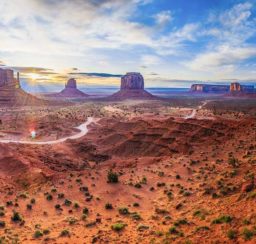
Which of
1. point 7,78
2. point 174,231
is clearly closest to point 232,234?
point 174,231

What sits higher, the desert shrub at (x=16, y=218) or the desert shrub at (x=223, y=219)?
the desert shrub at (x=223, y=219)

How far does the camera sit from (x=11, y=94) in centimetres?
13850

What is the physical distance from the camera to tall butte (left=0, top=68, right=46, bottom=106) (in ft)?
433

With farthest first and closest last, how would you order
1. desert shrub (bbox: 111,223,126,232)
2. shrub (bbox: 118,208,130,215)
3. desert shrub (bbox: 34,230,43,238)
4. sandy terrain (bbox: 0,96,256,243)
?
shrub (bbox: 118,208,130,215) < desert shrub (bbox: 111,223,126,232) < desert shrub (bbox: 34,230,43,238) < sandy terrain (bbox: 0,96,256,243)

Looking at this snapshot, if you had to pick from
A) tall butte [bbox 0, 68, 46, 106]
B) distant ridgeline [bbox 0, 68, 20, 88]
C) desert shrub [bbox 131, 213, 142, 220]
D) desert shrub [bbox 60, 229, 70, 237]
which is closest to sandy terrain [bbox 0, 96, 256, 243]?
desert shrub [bbox 131, 213, 142, 220]

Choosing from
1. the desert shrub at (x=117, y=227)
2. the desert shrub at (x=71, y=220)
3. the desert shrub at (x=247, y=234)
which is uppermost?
the desert shrub at (x=247, y=234)

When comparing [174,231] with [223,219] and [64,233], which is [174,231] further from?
[64,233]

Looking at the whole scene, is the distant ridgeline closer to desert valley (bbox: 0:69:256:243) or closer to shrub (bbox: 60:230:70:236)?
desert valley (bbox: 0:69:256:243)

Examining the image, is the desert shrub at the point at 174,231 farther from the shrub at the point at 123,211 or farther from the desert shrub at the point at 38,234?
the desert shrub at the point at 38,234

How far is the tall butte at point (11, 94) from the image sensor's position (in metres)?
132

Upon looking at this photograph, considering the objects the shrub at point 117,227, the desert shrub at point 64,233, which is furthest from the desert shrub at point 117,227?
the desert shrub at point 64,233

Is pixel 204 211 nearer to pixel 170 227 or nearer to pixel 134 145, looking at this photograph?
pixel 170 227

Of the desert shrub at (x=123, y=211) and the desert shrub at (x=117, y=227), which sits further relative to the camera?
the desert shrub at (x=123, y=211)

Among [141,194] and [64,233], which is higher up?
[64,233]
